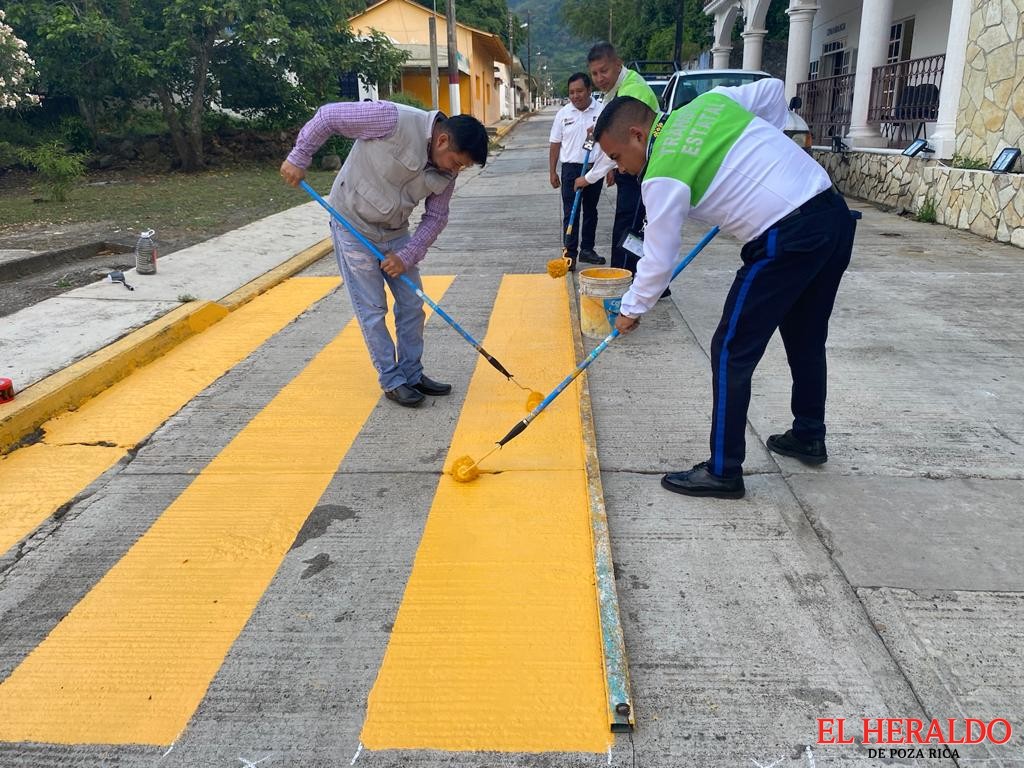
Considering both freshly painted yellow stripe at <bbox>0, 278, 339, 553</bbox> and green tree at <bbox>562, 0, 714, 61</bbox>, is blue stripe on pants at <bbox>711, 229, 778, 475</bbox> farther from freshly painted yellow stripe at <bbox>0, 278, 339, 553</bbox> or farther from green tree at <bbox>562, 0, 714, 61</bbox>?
green tree at <bbox>562, 0, 714, 61</bbox>

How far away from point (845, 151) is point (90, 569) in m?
12.9

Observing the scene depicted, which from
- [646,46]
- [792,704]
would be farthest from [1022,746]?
[646,46]

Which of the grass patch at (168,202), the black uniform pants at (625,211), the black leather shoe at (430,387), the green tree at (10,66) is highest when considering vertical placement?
the green tree at (10,66)

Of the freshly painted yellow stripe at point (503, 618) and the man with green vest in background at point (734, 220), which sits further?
the man with green vest in background at point (734, 220)

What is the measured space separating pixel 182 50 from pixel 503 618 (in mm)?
17419

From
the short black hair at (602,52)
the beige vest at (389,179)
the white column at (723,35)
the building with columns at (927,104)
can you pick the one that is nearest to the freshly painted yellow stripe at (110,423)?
the beige vest at (389,179)

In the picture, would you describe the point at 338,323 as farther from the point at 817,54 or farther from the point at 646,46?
the point at 646,46

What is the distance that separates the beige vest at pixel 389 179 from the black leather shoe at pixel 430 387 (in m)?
0.87

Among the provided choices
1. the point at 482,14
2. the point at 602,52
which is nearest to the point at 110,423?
the point at 602,52

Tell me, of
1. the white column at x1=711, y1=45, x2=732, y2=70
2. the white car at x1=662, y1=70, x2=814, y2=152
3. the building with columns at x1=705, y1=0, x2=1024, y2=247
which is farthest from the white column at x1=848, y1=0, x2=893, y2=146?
the white column at x1=711, y1=45, x2=732, y2=70

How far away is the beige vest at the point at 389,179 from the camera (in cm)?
382

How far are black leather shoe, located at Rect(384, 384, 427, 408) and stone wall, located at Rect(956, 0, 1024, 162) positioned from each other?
782cm

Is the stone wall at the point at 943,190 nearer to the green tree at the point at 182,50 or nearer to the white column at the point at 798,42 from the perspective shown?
the white column at the point at 798,42

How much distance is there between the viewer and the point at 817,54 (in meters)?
19.8
